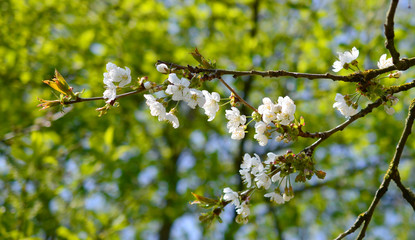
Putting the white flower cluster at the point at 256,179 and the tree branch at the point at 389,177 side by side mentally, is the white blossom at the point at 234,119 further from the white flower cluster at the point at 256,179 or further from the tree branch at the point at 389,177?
the tree branch at the point at 389,177

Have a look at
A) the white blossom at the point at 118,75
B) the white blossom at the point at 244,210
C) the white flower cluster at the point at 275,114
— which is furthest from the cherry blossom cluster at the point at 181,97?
the white blossom at the point at 244,210

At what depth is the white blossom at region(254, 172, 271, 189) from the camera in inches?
58.8

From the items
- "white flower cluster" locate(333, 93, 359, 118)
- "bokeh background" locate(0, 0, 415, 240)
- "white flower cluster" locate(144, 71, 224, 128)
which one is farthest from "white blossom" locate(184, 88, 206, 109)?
"bokeh background" locate(0, 0, 415, 240)

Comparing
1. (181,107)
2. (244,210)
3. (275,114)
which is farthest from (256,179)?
(181,107)

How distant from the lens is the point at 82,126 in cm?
537

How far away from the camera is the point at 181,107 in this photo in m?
6.82

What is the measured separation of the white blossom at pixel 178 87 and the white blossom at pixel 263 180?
408 mm

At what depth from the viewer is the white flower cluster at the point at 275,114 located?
1.46m

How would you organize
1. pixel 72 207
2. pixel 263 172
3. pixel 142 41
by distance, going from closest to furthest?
pixel 263 172 < pixel 72 207 < pixel 142 41

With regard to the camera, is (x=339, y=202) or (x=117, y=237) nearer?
(x=117, y=237)

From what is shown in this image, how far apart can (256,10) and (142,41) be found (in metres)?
1.97

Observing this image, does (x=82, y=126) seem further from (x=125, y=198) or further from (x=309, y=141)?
(x=309, y=141)

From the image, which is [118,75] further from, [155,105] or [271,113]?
[271,113]

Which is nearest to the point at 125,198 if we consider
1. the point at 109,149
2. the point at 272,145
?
the point at 109,149
